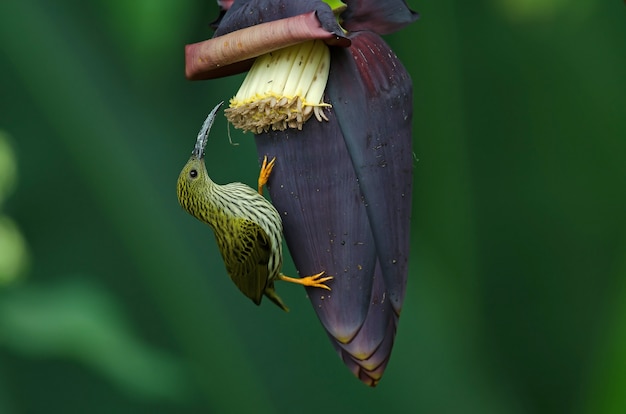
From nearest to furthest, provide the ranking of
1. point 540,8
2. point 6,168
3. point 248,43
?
point 248,43, point 540,8, point 6,168

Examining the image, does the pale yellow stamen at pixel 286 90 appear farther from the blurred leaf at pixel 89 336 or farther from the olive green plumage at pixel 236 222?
the blurred leaf at pixel 89 336

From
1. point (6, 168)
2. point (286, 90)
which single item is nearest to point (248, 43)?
point (286, 90)

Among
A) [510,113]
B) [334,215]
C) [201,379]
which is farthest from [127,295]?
[334,215]

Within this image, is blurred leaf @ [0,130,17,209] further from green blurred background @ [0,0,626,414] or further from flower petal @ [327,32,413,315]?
flower petal @ [327,32,413,315]

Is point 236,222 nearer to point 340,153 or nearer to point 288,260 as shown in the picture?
point 340,153

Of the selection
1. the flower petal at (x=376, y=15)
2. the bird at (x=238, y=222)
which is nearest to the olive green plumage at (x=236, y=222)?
the bird at (x=238, y=222)

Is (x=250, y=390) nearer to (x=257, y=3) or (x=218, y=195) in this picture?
(x=218, y=195)
